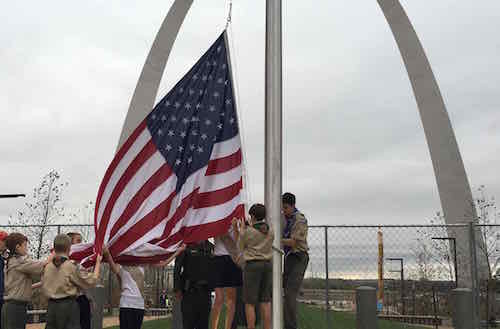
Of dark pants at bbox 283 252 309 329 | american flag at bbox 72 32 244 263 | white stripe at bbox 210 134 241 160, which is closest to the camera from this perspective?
american flag at bbox 72 32 244 263

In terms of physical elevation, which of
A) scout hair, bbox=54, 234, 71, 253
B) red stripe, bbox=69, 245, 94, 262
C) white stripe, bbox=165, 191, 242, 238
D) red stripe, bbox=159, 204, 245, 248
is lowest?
red stripe, bbox=69, 245, 94, 262

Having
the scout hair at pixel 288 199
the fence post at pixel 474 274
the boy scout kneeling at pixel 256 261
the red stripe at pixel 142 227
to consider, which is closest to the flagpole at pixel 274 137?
the boy scout kneeling at pixel 256 261

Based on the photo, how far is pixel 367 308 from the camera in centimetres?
859

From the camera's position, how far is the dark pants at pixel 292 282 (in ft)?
24.4

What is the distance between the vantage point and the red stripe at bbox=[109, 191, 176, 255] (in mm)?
6047

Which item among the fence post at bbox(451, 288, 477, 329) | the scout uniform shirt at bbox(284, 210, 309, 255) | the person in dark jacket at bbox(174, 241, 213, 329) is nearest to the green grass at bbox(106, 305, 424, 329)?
the fence post at bbox(451, 288, 477, 329)

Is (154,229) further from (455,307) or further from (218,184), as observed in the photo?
(455,307)

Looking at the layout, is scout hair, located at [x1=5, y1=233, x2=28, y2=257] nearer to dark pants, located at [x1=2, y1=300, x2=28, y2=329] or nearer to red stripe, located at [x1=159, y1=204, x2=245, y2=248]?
dark pants, located at [x1=2, y1=300, x2=28, y2=329]

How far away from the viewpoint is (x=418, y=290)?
653 inches

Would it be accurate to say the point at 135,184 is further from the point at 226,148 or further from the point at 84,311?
the point at 84,311

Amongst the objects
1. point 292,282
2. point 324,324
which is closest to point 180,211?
point 292,282

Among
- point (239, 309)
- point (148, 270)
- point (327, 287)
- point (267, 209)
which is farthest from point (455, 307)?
point (148, 270)

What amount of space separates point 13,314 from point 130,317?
1.39m

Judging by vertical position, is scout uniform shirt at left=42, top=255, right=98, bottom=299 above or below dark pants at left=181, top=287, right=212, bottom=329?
above
